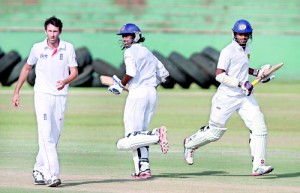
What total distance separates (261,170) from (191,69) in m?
16.6

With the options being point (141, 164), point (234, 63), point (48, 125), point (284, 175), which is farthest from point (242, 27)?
point (48, 125)

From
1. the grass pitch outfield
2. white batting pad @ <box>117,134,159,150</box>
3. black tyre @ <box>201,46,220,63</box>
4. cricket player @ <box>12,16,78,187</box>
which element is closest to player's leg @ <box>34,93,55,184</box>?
cricket player @ <box>12,16,78,187</box>

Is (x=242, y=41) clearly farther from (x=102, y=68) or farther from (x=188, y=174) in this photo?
(x=102, y=68)

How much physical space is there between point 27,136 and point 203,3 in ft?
77.0

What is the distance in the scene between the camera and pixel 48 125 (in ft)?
34.8

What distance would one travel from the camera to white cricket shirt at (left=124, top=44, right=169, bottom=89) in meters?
11.7

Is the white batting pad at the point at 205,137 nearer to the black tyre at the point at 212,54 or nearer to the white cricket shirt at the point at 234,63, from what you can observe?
the white cricket shirt at the point at 234,63

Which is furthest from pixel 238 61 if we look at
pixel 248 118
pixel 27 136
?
pixel 27 136

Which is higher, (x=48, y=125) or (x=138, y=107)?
(x=138, y=107)

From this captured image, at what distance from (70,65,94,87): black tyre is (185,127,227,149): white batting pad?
Answer: 16031 millimetres

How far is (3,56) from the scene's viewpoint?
94.1 ft

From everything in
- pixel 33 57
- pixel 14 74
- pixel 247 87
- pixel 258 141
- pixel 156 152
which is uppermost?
pixel 33 57

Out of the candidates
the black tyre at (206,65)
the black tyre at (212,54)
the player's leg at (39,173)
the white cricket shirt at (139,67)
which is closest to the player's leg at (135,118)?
the white cricket shirt at (139,67)

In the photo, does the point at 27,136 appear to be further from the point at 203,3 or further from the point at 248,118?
the point at 203,3
